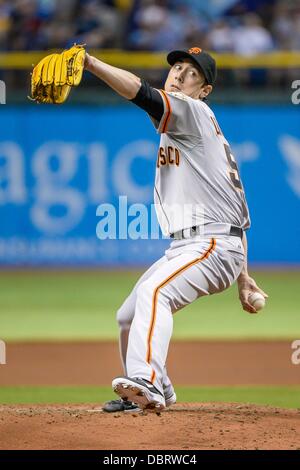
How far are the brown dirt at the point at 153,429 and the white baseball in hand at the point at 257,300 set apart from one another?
653mm

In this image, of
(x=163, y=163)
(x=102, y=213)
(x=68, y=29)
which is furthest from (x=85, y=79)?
(x=163, y=163)

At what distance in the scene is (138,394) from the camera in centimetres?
443

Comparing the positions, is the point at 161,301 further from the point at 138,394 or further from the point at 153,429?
the point at 153,429

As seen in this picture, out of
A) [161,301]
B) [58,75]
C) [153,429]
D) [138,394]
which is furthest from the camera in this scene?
[153,429]

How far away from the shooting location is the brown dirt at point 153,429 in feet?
15.3

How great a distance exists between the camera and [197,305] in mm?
11320

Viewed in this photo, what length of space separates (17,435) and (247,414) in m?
1.44

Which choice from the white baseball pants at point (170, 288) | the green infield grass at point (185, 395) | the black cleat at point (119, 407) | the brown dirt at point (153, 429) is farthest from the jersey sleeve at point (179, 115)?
the green infield grass at point (185, 395)

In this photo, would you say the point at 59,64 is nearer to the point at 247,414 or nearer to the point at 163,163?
the point at 163,163

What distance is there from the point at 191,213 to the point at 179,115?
544 millimetres

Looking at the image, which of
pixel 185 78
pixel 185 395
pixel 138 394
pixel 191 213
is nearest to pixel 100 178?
pixel 185 395

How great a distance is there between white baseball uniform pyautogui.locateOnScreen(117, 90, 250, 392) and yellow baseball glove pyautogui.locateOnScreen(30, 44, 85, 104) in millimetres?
485

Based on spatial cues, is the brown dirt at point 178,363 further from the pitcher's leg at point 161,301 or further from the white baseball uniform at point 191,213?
the pitcher's leg at point 161,301

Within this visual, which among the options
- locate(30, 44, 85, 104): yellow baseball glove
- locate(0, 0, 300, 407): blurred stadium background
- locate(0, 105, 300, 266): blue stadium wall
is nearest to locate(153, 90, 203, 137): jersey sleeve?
locate(30, 44, 85, 104): yellow baseball glove
